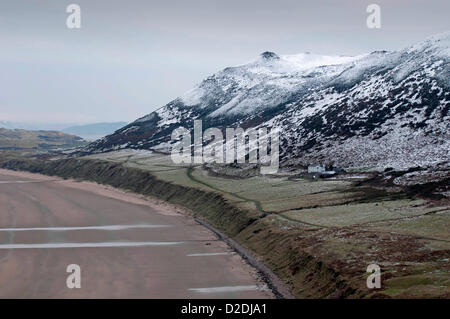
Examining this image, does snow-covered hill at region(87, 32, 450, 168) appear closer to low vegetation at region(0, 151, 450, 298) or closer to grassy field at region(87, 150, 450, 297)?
grassy field at region(87, 150, 450, 297)

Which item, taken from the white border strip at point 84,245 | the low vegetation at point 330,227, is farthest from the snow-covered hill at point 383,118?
the white border strip at point 84,245

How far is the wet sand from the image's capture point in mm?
43094

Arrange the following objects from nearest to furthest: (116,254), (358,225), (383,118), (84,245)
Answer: (358,225), (116,254), (84,245), (383,118)

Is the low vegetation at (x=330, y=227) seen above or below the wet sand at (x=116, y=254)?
above

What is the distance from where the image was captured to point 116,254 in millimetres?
54938

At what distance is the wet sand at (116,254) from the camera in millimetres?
43094

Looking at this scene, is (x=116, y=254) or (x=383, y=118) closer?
(x=116, y=254)

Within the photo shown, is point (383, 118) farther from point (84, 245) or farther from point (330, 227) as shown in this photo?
point (84, 245)

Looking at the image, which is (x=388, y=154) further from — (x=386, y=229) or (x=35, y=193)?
(x=35, y=193)

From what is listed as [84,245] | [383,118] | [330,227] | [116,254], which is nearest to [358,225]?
[330,227]

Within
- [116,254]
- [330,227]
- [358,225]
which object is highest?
[358,225]

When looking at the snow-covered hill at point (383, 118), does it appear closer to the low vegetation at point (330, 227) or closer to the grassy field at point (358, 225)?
the grassy field at point (358, 225)

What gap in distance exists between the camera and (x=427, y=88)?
123 m

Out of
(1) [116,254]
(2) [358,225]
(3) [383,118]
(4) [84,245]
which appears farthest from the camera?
(3) [383,118]
